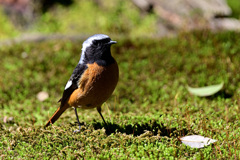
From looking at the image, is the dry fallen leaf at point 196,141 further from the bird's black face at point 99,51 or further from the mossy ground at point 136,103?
the bird's black face at point 99,51

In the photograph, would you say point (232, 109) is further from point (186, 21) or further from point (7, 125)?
point (186, 21)

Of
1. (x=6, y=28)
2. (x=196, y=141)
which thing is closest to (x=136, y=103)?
(x=196, y=141)

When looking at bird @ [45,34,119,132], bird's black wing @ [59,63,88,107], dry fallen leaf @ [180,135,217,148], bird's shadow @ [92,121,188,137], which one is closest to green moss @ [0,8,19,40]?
bird's black wing @ [59,63,88,107]

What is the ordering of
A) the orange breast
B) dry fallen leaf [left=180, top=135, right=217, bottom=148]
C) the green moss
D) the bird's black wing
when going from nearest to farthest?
1. dry fallen leaf [left=180, top=135, right=217, bottom=148]
2. the orange breast
3. the bird's black wing
4. the green moss

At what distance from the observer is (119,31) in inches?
401

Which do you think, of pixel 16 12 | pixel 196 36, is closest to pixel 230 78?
pixel 196 36

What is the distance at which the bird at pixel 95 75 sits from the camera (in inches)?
157

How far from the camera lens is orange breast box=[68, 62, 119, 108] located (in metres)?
3.99

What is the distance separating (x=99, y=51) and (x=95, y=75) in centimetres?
38

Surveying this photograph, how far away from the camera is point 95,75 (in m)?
4.00

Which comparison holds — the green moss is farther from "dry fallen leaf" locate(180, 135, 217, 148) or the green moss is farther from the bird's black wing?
"dry fallen leaf" locate(180, 135, 217, 148)

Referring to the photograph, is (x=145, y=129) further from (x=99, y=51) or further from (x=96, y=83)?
(x=99, y=51)

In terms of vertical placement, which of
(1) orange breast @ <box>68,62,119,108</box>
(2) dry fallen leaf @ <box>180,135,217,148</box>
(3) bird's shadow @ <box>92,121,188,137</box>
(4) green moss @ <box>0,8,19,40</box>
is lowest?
(3) bird's shadow @ <box>92,121,188,137</box>

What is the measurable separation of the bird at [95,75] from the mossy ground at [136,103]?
1.58 ft
